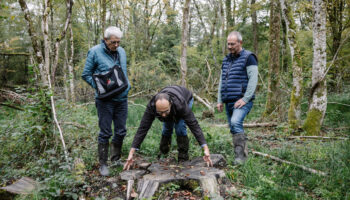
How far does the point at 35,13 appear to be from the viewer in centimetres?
1307

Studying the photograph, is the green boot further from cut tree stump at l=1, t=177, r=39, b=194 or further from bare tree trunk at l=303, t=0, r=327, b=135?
bare tree trunk at l=303, t=0, r=327, b=135

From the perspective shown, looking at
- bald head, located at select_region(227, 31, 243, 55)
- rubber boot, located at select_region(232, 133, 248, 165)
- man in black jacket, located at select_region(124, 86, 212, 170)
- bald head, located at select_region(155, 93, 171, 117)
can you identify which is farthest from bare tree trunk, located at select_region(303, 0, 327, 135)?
bald head, located at select_region(155, 93, 171, 117)

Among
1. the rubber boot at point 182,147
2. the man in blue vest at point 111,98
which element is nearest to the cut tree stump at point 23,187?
the man in blue vest at point 111,98

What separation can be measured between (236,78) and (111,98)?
202 centimetres

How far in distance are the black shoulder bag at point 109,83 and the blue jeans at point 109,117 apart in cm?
17

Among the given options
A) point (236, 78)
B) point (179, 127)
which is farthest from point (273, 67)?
point (179, 127)

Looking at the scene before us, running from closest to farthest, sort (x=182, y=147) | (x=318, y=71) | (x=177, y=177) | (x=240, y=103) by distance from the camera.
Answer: (x=177, y=177) → (x=240, y=103) → (x=182, y=147) → (x=318, y=71)

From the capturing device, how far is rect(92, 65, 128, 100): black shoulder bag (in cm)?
333

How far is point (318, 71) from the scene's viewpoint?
510cm

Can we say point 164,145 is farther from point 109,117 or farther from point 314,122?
point 314,122

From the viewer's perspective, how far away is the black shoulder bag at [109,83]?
3332 mm

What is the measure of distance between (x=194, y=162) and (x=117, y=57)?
81.9 inches

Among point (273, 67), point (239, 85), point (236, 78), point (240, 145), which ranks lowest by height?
point (240, 145)

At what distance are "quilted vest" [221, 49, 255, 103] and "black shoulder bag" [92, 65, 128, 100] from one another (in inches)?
67.9
